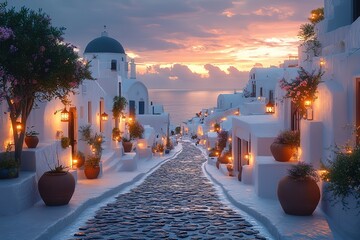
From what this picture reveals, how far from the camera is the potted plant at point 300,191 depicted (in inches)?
380

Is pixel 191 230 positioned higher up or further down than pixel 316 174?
further down

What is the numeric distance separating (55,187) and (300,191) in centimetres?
520

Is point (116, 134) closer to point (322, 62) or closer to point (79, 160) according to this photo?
point (79, 160)

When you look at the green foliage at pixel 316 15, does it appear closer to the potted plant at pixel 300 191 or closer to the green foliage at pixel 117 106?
the green foliage at pixel 117 106

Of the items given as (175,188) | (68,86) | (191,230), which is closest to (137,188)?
(175,188)

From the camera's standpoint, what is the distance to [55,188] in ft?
35.4

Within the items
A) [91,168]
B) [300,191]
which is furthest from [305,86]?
[91,168]

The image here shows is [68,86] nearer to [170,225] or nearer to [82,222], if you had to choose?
[82,222]

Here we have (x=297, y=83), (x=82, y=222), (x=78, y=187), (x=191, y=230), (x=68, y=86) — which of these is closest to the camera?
(x=191, y=230)

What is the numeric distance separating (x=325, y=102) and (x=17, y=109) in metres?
7.17

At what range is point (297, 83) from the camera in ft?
41.2

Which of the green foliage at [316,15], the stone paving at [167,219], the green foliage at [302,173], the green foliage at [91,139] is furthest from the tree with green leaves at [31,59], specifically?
the green foliage at [316,15]

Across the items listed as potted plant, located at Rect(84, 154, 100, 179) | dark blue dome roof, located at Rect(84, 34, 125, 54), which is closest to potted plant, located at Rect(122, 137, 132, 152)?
potted plant, located at Rect(84, 154, 100, 179)

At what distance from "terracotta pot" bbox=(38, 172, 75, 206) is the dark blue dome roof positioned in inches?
1652
